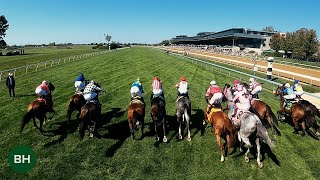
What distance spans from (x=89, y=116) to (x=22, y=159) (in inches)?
104

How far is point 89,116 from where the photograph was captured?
10.9 meters

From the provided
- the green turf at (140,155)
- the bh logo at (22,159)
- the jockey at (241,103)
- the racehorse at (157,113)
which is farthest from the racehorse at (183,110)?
the bh logo at (22,159)

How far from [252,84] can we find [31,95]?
1426cm

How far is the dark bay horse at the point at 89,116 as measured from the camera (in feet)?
35.1

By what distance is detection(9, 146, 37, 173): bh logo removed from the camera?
30.6 ft

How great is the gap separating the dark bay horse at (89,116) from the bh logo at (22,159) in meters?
1.81

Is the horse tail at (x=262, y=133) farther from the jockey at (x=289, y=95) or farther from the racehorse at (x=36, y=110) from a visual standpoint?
the racehorse at (x=36, y=110)

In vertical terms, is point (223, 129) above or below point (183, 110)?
below

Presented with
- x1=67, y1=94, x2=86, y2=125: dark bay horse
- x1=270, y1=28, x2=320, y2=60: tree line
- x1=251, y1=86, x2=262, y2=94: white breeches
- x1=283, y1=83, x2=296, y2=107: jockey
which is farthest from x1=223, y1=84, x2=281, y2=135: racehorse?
x1=270, y1=28, x2=320, y2=60: tree line

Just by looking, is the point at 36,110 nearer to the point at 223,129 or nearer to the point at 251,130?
the point at 223,129

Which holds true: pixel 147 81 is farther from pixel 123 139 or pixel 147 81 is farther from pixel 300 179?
pixel 300 179

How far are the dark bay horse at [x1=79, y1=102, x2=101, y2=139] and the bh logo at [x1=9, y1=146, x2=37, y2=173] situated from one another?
5.95 feet

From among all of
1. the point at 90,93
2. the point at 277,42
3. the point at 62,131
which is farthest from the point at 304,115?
the point at 277,42

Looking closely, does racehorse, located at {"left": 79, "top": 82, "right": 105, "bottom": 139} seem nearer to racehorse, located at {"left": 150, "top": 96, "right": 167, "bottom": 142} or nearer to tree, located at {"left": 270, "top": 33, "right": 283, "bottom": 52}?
racehorse, located at {"left": 150, "top": 96, "right": 167, "bottom": 142}
